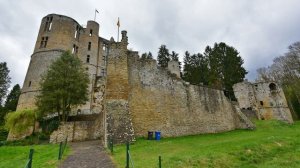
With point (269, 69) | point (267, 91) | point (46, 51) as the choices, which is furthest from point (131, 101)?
point (269, 69)

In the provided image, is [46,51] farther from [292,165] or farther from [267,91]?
[267,91]

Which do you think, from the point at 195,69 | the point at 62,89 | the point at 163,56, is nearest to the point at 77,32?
the point at 163,56

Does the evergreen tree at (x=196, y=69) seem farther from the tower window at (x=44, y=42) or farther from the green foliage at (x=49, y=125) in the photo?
the tower window at (x=44, y=42)

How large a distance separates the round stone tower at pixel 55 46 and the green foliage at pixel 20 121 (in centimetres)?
781

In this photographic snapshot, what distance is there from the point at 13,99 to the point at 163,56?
32.7 m

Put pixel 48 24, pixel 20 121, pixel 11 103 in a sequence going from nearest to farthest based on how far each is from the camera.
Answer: pixel 20 121 < pixel 48 24 < pixel 11 103

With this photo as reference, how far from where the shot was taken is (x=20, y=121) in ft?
67.6

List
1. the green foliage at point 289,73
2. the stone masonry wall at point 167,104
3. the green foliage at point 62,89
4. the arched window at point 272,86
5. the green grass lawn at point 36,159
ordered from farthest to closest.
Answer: the arched window at point 272,86
the green foliage at point 289,73
the green foliage at point 62,89
the stone masonry wall at point 167,104
the green grass lawn at point 36,159

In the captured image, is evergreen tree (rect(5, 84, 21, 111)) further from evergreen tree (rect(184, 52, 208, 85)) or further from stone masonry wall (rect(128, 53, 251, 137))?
evergreen tree (rect(184, 52, 208, 85))

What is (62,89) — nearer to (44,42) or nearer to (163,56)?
(44,42)

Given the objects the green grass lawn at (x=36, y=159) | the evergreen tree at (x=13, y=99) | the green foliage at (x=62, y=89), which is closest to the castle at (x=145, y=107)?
the green foliage at (x=62, y=89)

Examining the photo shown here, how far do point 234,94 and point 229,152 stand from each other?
27.0 meters

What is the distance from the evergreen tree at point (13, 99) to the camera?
3739 cm

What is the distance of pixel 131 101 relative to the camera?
50.9ft
